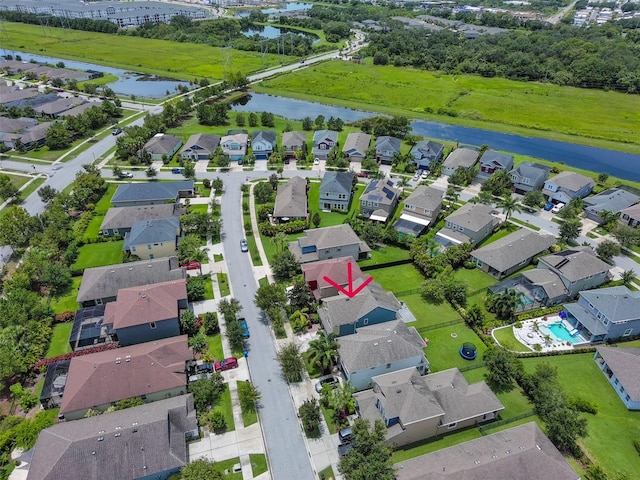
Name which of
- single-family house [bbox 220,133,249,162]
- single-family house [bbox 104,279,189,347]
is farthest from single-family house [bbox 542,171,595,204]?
single-family house [bbox 104,279,189,347]

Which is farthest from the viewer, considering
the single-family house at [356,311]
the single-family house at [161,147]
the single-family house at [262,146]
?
the single-family house at [262,146]

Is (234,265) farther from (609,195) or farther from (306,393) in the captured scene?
(609,195)

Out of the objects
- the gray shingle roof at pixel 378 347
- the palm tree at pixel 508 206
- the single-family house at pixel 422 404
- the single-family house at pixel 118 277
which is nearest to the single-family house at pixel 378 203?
the palm tree at pixel 508 206

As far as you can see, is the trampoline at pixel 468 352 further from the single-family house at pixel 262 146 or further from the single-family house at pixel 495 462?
the single-family house at pixel 262 146

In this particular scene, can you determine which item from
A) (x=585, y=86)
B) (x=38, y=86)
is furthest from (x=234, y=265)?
(x=585, y=86)

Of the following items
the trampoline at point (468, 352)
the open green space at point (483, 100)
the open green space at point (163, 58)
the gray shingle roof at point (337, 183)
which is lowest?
the trampoline at point (468, 352)

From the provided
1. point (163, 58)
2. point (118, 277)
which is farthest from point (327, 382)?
point (163, 58)
